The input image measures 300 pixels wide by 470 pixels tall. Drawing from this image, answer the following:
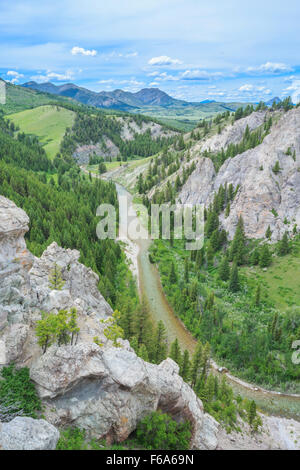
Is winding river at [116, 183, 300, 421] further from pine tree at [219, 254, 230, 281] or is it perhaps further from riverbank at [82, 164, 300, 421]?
pine tree at [219, 254, 230, 281]

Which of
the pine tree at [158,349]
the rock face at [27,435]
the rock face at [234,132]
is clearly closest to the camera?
the rock face at [27,435]

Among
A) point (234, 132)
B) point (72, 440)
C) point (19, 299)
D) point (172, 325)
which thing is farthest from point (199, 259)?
point (234, 132)

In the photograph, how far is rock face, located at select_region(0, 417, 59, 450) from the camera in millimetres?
16359

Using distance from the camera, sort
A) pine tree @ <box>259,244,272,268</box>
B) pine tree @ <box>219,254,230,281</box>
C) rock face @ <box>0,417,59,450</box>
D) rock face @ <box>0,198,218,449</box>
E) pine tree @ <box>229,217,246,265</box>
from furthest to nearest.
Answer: pine tree @ <box>229,217,246,265</box>, pine tree @ <box>259,244,272,268</box>, pine tree @ <box>219,254,230,281</box>, rock face @ <box>0,198,218,449</box>, rock face @ <box>0,417,59,450</box>

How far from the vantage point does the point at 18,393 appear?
20375mm

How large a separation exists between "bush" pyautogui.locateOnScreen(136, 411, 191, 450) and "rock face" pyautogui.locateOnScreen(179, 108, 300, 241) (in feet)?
267

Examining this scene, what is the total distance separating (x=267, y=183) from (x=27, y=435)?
108332 millimetres

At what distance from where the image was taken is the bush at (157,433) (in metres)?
24.2

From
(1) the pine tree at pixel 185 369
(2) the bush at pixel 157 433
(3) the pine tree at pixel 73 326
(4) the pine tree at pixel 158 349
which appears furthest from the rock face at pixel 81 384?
(4) the pine tree at pixel 158 349

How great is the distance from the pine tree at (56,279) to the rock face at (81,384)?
10.4 metres

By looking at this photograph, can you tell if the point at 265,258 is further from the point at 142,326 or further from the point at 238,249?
the point at 142,326

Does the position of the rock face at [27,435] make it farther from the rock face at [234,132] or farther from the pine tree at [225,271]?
the rock face at [234,132]

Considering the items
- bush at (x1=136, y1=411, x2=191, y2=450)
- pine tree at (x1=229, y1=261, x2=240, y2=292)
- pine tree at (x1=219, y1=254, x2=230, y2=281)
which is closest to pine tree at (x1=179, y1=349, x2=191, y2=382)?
bush at (x1=136, y1=411, x2=191, y2=450)

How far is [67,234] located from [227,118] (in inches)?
6308
